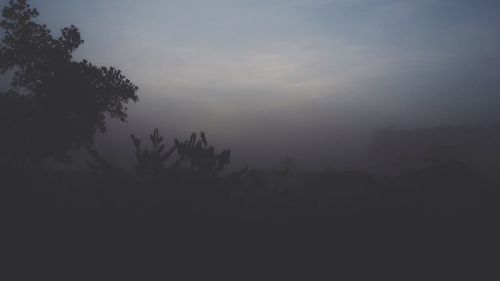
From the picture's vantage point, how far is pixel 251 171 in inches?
268

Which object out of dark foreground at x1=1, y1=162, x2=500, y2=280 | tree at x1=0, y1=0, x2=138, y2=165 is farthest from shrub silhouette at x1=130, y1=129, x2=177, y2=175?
tree at x1=0, y1=0, x2=138, y2=165

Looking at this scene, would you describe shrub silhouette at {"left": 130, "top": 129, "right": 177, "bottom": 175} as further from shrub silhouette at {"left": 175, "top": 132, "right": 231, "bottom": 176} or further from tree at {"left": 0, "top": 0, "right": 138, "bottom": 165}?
tree at {"left": 0, "top": 0, "right": 138, "bottom": 165}

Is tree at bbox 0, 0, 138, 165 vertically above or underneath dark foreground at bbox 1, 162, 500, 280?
above

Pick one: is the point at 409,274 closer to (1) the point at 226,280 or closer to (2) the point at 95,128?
(1) the point at 226,280

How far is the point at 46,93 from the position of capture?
20.2m

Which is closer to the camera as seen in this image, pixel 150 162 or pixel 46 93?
pixel 150 162

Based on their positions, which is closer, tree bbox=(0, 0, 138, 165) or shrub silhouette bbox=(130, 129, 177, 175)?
shrub silhouette bbox=(130, 129, 177, 175)

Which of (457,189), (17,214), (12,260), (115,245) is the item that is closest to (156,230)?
(115,245)

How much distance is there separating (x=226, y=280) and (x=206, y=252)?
1.78 feet

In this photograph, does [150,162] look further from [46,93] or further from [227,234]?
[46,93]

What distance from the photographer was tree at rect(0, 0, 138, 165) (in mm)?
19797

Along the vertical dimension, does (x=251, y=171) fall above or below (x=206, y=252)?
above

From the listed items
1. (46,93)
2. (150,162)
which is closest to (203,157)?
(150,162)

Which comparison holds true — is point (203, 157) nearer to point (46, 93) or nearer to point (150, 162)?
point (150, 162)
